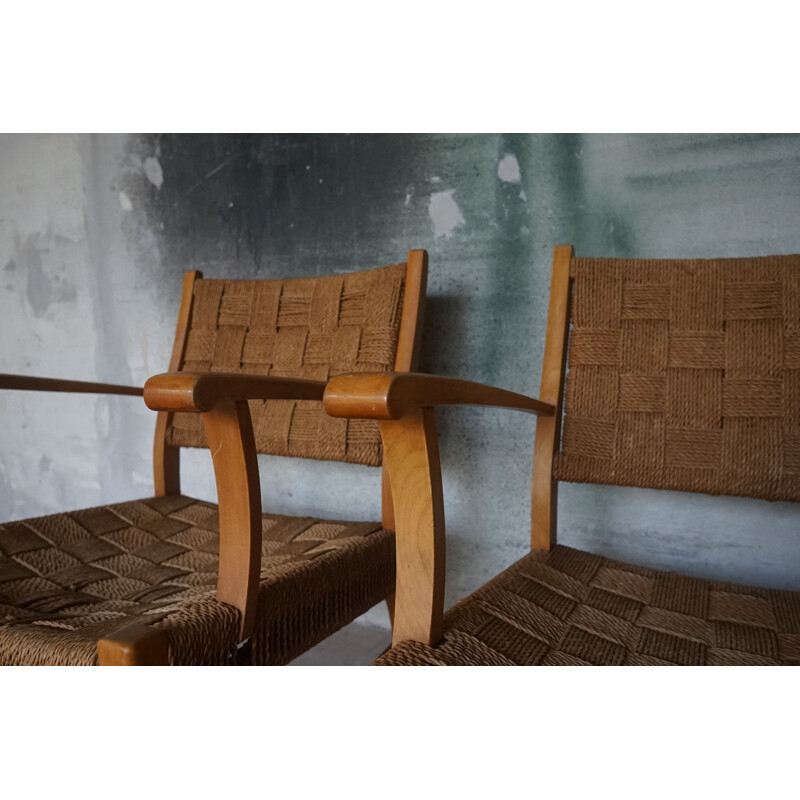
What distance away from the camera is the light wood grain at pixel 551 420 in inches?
38.2

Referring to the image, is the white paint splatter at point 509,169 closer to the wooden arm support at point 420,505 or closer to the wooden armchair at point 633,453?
the wooden armchair at point 633,453

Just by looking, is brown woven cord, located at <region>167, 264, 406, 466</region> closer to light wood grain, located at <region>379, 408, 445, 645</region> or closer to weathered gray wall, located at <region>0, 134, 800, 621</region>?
weathered gray wall, located at <region>0, 134, 800, 621</region>

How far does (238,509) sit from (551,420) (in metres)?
0.52

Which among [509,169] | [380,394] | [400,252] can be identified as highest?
[509,169]

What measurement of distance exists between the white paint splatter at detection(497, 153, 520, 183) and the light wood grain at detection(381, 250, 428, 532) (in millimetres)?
298

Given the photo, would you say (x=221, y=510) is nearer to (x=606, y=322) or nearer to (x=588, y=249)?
(x=606, y=322)

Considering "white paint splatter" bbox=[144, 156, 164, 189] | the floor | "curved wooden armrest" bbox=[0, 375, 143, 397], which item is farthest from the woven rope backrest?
"white paint splatter" bbox=[144, 156, 164, 189]

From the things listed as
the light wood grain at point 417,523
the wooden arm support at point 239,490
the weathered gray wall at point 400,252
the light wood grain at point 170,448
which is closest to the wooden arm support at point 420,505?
the light wood grain at point 417,523

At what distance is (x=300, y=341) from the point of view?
125 centimetres

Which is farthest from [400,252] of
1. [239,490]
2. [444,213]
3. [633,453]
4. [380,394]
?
[380,394]

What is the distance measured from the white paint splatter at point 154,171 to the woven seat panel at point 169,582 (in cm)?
101

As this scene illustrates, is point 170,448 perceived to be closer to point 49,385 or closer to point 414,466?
point 49,385

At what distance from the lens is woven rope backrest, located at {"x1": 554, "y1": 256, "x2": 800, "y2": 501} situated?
0.89 metres
